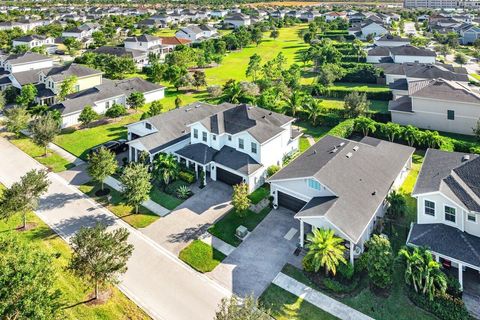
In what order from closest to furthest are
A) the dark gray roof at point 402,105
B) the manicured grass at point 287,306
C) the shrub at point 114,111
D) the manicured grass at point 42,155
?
the manicured grass at point 287,306 → the manicured grass at point 42,155 → the dark gray roof at point 402,105 → the shrub at point 114,111

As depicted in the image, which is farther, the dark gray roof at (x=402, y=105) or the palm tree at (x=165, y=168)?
the dark gray roof at (x=402, y=105)

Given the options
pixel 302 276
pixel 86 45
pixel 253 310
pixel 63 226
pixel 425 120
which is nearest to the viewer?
pixel 253 310

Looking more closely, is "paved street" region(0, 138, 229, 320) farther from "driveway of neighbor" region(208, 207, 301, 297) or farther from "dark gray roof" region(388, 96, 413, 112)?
"dark gray roof" region(388, 96, 413, 112)

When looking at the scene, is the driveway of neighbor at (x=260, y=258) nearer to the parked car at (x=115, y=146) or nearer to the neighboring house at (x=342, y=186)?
the neighboring house at (x=342, y=186)

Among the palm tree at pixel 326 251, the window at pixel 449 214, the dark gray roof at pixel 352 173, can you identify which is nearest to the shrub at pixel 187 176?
the dark gray roof at pixel 352 173

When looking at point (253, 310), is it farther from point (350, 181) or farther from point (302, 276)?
point (350, 181)

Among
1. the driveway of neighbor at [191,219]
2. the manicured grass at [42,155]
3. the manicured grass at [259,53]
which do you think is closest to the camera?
the driveway of neighbor at [191,219]

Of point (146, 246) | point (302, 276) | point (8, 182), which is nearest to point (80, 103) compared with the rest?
point (8, 182)

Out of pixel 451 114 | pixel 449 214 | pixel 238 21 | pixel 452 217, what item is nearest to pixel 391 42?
pixel 451 114
